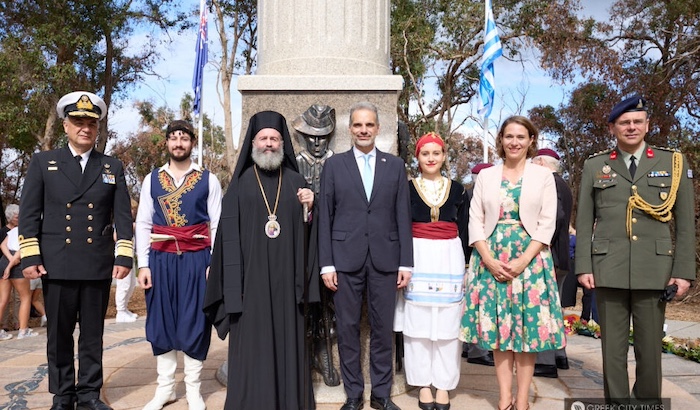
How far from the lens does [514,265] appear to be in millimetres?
3623

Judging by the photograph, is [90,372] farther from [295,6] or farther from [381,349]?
[295,6]

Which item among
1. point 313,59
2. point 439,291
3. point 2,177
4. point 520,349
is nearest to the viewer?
point 520,349

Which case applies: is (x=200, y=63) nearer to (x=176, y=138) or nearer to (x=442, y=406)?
(x=176, y=138)

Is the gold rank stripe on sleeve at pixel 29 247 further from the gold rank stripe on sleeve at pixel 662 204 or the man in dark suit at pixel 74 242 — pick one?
the gold rank stripe on sleeve at pixel 662 204

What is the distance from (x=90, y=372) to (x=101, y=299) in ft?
1.65

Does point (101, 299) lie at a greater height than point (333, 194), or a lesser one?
lesser

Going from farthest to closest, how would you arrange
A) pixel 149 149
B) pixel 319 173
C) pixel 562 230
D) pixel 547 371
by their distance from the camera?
pixel 149 149 → pixel 547 371 → pixel 562 230 → pixel 319 173

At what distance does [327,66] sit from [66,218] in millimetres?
Result: 2253

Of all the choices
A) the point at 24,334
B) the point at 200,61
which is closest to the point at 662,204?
the point at 24,334

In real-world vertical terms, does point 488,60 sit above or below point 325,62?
above

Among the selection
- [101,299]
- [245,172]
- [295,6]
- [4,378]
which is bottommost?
[4,378]

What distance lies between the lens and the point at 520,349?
3.63m

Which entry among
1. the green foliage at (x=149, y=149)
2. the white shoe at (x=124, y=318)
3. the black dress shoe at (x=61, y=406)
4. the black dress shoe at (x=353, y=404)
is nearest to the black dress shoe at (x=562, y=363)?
the black dress shoe at (x=353, y=404)

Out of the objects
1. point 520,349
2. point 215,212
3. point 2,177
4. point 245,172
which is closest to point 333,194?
point 245,172
